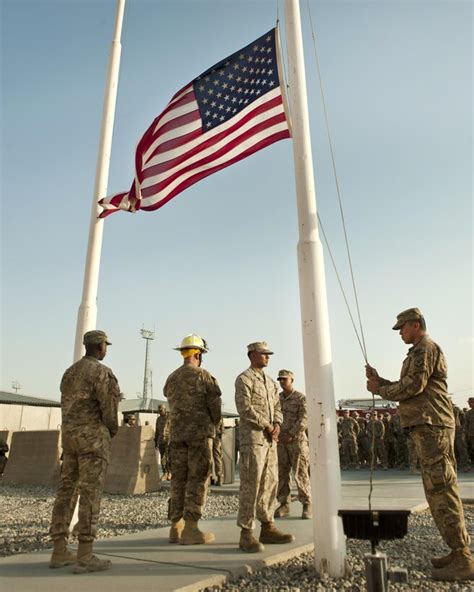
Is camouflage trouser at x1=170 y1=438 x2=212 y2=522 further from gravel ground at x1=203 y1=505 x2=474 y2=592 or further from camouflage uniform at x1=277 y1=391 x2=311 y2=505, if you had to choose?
camouflage uniform at x1=277 y1=391 x2=311 y2=505

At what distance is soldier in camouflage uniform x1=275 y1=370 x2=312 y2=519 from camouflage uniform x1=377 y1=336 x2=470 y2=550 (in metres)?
2.78

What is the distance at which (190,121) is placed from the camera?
270 inches

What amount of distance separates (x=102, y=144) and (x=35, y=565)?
566 centimetres

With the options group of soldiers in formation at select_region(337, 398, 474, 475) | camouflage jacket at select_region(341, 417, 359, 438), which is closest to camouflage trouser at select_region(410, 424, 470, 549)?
group of soldiers in formation at select_region(337, 398, 474, 475)

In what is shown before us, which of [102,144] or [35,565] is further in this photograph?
[102,144]

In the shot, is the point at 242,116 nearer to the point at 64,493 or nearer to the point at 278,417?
the point at 278,417

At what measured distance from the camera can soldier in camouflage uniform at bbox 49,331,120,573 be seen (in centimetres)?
465

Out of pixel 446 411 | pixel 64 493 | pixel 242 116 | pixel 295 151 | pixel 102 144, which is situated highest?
pixel 102 144

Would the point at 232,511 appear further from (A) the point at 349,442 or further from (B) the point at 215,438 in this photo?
(A) the point at 349,442

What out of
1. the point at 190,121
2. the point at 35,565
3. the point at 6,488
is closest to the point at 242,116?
the point at 190,121

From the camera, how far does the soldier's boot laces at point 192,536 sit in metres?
5.46

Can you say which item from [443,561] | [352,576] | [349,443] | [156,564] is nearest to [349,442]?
[349,443]

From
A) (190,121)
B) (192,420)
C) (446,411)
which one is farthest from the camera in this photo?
(190,121)

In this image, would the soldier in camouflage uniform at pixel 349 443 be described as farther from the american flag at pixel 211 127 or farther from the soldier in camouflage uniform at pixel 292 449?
the american flag at pixel 211 127
